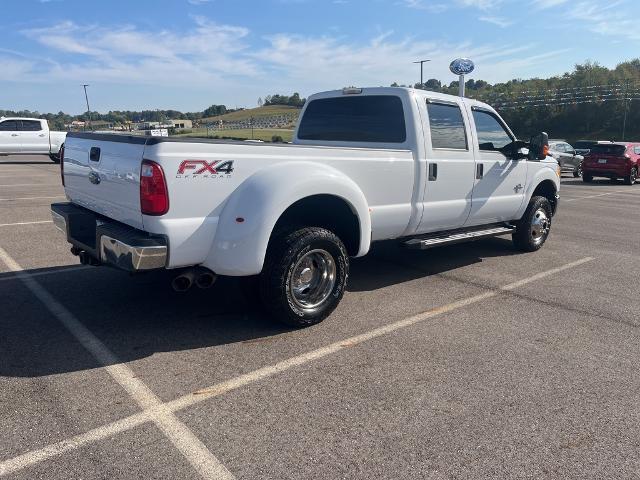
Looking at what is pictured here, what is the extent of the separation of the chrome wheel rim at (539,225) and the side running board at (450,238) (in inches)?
30.3

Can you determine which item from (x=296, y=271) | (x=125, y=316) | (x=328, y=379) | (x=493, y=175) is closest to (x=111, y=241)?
(x=125, y=316)

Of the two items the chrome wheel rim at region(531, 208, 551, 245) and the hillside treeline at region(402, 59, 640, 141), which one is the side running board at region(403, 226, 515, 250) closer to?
the chrome wheel rim at region(531, 208, 551, 245)

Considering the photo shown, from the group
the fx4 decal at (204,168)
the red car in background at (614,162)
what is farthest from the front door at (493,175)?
the red car in background at (614,162)

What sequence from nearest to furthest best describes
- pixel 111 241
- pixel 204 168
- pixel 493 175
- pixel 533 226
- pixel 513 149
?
pixel 204 168, pixel 111 241, pixel 493 175, pixel 513 149, pixel 533 226

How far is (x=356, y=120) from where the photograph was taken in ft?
19.4

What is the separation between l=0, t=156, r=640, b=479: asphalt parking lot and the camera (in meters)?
2.71

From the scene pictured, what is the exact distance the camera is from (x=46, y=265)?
6176 mm

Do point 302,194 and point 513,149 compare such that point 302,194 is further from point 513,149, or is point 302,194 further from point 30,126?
point 30,126

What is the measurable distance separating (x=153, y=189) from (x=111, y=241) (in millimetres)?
555

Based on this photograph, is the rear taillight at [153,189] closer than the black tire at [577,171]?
Yes

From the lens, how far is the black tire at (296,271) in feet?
13.6

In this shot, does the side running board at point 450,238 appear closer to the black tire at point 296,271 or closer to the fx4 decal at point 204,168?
the black tire at point 296,271

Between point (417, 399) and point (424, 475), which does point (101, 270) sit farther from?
point (424, 475)

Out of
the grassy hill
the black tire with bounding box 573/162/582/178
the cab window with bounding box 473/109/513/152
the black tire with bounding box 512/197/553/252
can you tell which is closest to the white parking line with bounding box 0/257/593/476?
the cab window with bounding box 473/109/513/152
